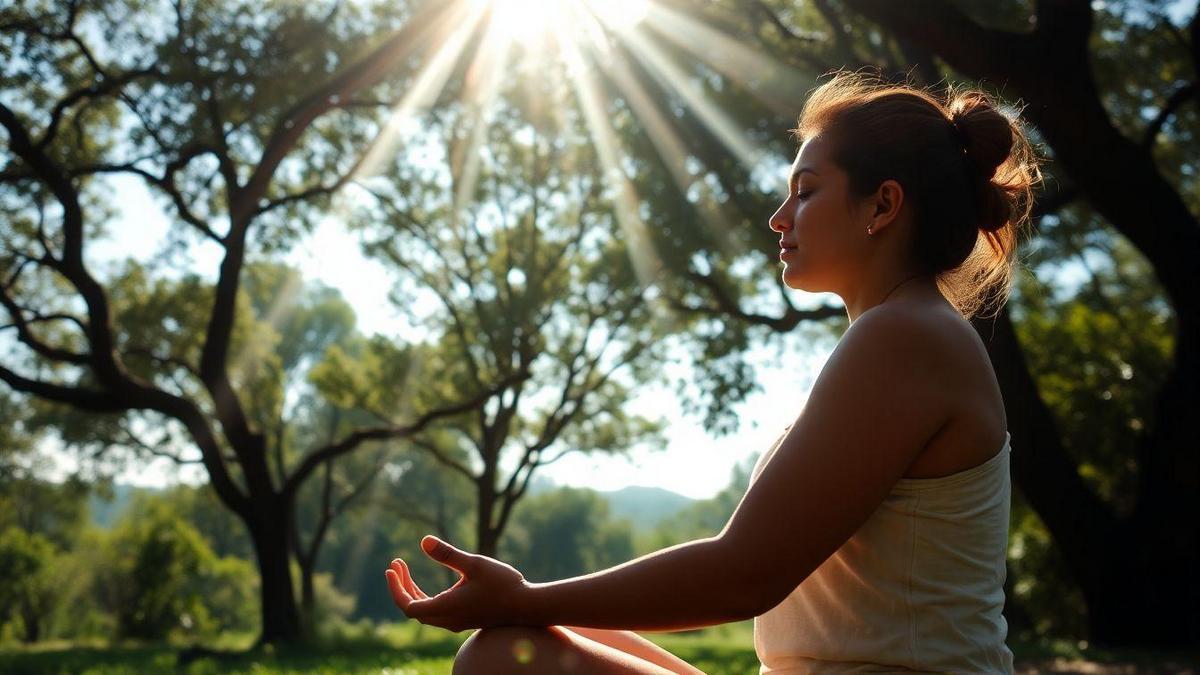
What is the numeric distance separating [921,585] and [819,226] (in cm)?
66

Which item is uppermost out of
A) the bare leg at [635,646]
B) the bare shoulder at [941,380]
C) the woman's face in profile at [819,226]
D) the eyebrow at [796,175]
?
the eyebrow at [796,175]

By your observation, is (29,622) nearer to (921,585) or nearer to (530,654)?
(530,654)

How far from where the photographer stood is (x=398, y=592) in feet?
6.28

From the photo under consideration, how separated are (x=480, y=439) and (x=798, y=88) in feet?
52.6

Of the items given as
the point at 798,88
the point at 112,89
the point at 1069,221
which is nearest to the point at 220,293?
the point at 112,89

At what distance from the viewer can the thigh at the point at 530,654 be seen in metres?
1.68

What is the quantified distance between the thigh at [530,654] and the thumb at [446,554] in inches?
4.6

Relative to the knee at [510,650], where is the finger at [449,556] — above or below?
above

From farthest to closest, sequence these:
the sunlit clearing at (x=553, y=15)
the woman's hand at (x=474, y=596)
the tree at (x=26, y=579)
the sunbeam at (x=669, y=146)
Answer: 1. the tree at (x=26, y=579)
2. the sunlit clearing at (x=553, y=15)
3. the sunbeam at (x=669, y=146)
4. the woman's hand at (x=474, y=596)

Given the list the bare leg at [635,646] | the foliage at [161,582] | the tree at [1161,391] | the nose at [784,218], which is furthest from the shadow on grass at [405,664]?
the foliage at [161,582]

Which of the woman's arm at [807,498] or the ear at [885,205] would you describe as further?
the ear at [885,205]

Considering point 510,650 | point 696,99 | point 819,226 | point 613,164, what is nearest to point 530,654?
point 510,650

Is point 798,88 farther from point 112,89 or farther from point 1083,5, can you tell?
point 112,89

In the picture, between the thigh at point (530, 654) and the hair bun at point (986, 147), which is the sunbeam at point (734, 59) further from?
the thigh at point (530, 654)
